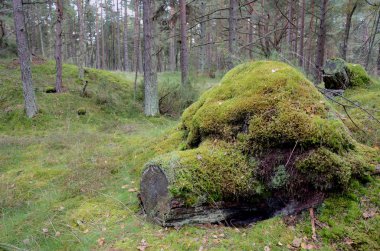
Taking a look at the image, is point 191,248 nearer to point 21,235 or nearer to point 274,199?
point 274,199

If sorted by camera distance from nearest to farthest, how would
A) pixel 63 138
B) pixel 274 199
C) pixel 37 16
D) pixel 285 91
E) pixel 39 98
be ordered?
1. pixel 274 199
2. pixel 285 91
3. pixel 63 138
4. pixel 39 98
5. pixel 37 16

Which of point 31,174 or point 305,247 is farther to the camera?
point 31,174

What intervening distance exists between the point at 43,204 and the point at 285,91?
4.31 meters

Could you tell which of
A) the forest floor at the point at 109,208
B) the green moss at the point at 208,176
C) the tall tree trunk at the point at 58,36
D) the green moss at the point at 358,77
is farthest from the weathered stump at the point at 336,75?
the tall tree trunk at the point at 58,36

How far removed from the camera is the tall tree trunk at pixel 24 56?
10641 millimetres

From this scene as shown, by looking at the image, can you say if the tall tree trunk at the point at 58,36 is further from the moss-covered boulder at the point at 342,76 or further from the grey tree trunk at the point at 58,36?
the moss-covered boulder at the point at 342,76

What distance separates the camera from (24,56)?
10.9 metres

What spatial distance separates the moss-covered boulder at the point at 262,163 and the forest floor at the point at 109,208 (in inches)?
9.5

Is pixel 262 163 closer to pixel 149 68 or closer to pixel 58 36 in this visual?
pixel 149 68

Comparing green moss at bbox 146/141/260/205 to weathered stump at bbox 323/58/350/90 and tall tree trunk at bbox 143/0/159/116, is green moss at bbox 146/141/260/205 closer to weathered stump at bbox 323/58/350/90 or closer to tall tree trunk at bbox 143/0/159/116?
weathered stump at bbox 323/58/350/90

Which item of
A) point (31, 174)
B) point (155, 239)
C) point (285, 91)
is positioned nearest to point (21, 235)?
point (155, 239)

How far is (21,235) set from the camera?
12.5ft

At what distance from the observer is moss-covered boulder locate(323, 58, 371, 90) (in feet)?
26.2

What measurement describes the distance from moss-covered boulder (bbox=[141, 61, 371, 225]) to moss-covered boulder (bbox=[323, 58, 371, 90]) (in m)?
4.53
